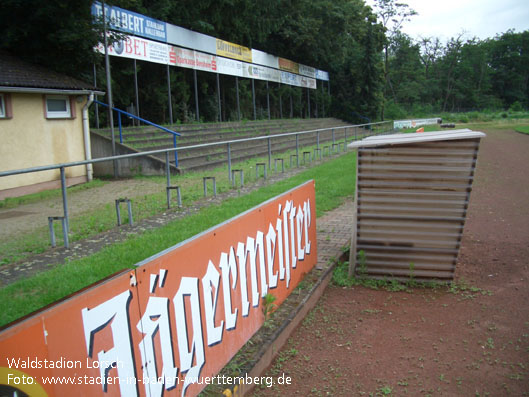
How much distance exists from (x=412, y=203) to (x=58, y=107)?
10.2m

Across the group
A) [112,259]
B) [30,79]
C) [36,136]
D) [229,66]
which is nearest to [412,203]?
[112,259]

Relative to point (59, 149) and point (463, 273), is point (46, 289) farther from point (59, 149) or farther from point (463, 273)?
point (59, 149)

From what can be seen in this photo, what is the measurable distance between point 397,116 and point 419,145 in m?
60.3

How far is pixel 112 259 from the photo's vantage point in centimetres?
585

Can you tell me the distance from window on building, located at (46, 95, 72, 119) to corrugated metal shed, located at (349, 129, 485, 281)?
9.41 metres

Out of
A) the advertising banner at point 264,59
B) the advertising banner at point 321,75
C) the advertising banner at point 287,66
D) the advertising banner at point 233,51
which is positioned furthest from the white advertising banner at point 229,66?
the advertising banner at point 321,75

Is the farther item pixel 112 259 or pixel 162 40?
pixel 162 40

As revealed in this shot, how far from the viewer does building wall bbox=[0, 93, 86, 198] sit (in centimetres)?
1113

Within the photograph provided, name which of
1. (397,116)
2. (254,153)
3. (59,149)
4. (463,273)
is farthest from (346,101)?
(463,273)

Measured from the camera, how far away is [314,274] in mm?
6062

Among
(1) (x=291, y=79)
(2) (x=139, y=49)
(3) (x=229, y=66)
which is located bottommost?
(2) (x=139, y=49)

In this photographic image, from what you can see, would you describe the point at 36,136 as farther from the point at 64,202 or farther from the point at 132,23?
the point at 132,23


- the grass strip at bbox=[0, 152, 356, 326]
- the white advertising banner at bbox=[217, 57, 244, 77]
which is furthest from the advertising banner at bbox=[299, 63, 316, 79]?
the grass strip at bbox=[0, 152, 356, 326]

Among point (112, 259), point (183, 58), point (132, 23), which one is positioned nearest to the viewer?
point (112, 259)
